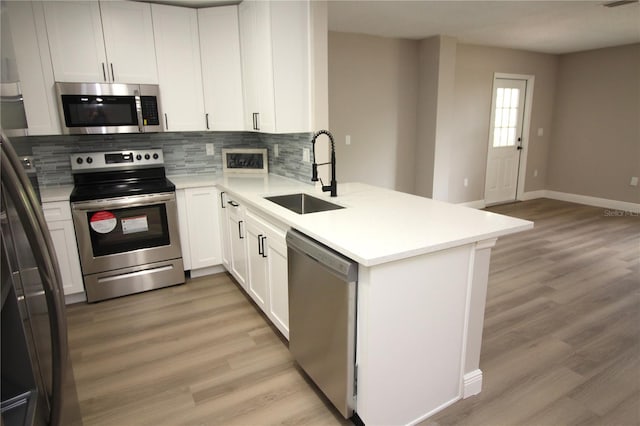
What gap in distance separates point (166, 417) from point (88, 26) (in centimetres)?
283

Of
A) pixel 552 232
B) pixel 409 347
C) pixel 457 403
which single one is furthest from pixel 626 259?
pixel 409 347

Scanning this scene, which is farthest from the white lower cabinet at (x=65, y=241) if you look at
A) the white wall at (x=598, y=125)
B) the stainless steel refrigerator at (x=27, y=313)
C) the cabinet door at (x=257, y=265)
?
the white wall at (x=598, y=125)

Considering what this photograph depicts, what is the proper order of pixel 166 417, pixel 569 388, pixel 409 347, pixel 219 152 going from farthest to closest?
pixel 219 152 → pixel 569 388 → pixel 166 417 → pixel 409 347

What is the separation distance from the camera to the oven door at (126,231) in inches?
114

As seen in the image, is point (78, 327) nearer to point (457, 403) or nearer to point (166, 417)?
point (166, 417)

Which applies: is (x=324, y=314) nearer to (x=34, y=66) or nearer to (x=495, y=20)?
(x=34, y=66)

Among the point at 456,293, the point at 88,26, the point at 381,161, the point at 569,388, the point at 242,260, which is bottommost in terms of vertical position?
the point at 569,388

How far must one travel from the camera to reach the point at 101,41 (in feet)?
9.75

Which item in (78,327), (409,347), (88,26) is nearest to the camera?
(409,347)

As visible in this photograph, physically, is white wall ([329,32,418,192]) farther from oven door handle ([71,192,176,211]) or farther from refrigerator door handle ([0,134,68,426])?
refrigerator door handle ([0,134,68,426])

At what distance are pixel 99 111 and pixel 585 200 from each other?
7051mm

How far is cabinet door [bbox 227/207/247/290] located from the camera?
2914mm

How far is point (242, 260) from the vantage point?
301cm

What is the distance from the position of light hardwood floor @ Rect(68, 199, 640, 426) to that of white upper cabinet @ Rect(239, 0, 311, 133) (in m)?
1.50
